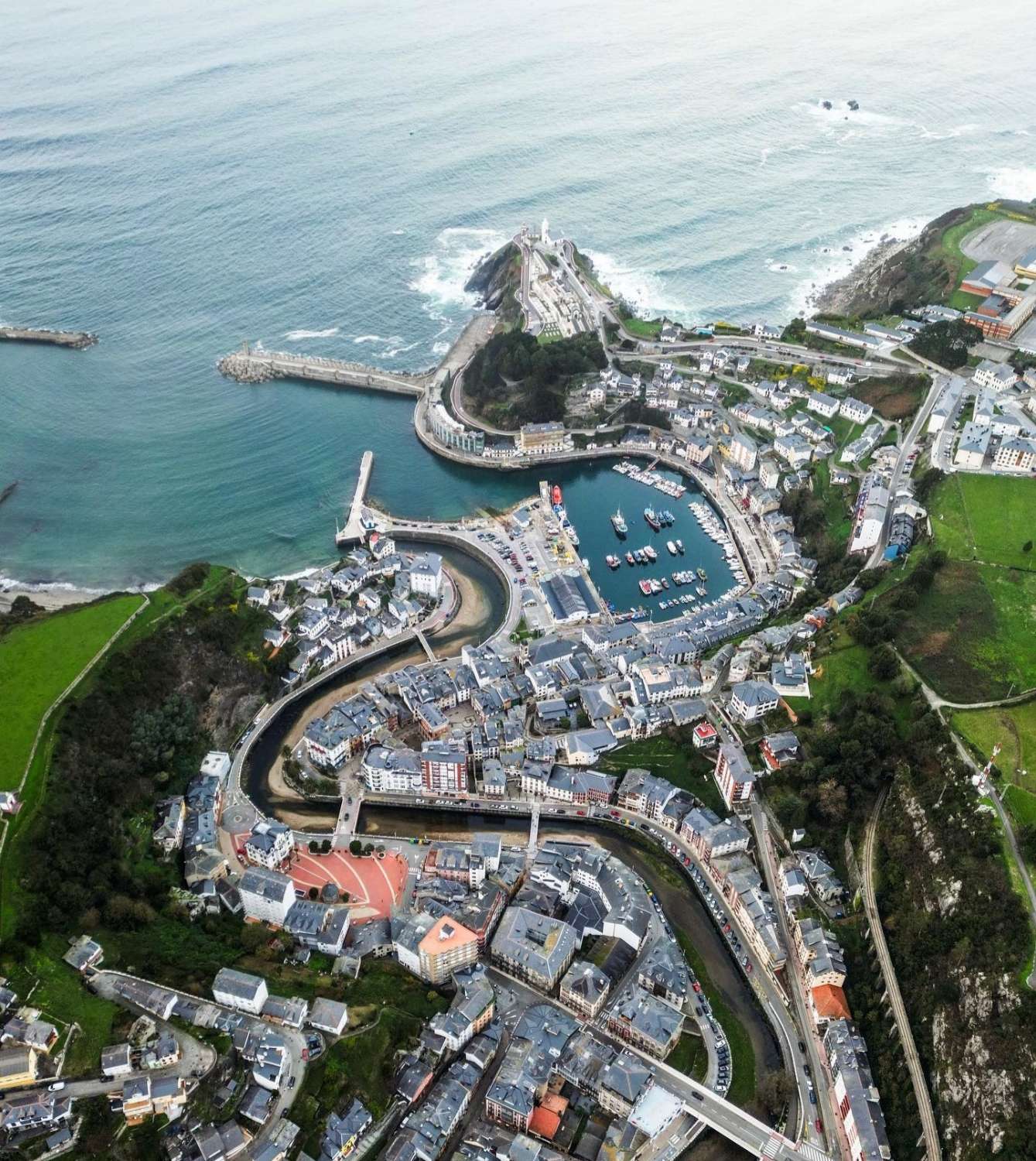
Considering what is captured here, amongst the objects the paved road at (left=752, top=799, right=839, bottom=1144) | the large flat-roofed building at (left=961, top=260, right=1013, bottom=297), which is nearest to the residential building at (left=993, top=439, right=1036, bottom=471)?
the large flat-roofed building at (left=961, top=260, right=1013, bottom=297)

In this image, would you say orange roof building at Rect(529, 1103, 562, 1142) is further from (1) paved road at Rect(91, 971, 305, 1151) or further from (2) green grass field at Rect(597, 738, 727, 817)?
(2) green grass field at Rect(597, 738, 727, 817)

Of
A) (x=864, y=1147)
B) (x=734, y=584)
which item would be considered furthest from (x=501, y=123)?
(x=864, y=1147)

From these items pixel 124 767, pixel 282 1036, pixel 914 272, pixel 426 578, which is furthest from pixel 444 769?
pixel 914 272

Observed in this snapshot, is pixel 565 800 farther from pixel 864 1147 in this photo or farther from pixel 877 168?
pixel 877 168

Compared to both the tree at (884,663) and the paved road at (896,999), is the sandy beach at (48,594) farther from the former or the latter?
the paved road at (896,999)

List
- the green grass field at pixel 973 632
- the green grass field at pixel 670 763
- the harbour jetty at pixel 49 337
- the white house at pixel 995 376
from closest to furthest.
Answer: the green grass field at pixel 973 632 < the green grass field at pixel 670 763 < the white house at pixel 995 376 < the harbour jetty at pixel 49 337

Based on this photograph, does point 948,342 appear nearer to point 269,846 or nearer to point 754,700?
point 754,700

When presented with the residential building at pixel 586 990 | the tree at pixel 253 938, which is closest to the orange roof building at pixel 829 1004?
the residential building at pixel 586 990
